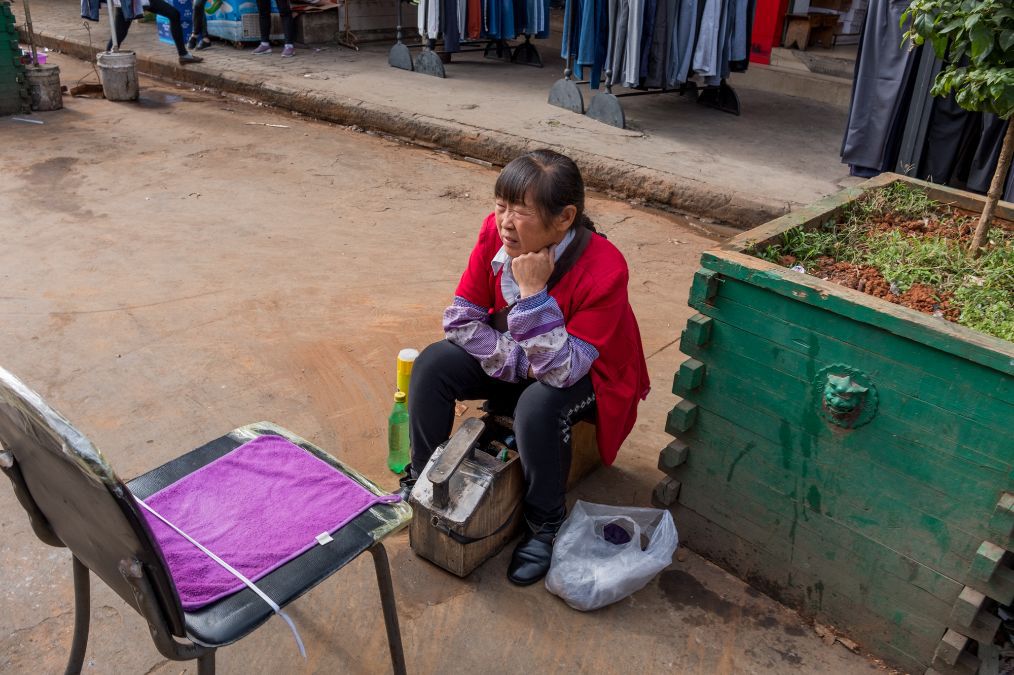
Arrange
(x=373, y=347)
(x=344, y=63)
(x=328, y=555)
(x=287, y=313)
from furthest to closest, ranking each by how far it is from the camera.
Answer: (x=344, y=63) → (x=287, y=313) → (x=373, y=347) → (x=328, y=555)

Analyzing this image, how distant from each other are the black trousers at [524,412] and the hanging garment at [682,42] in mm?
4824

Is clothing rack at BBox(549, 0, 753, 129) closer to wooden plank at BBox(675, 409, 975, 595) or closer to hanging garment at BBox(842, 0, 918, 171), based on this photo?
hanging garment at BBox(842, 0, 918, 171)

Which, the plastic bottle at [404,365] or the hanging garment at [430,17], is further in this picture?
the hanging garment at [430,17]

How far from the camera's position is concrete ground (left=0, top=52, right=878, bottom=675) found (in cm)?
230

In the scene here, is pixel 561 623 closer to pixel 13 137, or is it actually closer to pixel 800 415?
pixel 800 415

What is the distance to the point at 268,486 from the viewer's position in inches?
78.0

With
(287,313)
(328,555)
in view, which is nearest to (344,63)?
(287,313)

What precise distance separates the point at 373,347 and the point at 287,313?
552 mm

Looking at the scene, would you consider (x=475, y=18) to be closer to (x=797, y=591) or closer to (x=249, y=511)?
(x=797, y=591)

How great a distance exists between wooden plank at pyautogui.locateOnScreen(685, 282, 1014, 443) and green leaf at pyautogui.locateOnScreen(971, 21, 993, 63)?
3.05 ft

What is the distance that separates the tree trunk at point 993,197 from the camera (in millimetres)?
2549

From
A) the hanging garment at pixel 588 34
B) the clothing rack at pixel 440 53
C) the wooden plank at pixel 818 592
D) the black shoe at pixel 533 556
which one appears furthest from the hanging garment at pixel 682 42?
the black shoe at pixel 533 556

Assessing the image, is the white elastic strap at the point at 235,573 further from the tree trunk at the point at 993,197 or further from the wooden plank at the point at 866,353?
the tree trunk at the point at 993,197

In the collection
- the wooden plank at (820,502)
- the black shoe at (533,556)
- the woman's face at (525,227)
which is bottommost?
the black shoe at (533,556)
